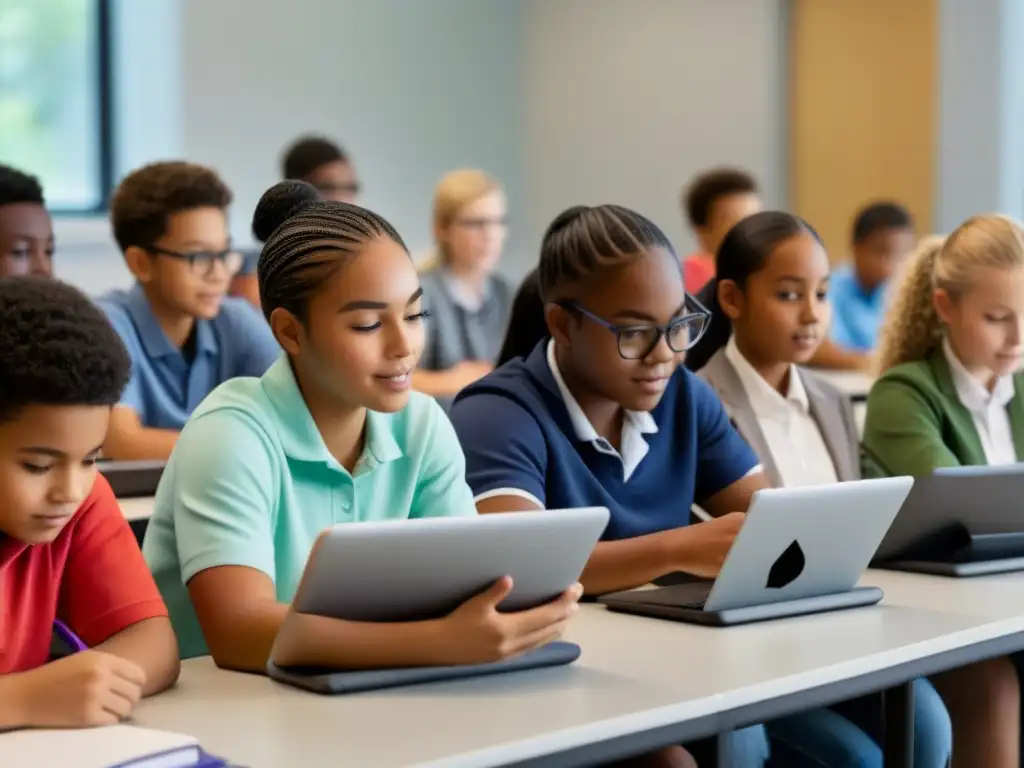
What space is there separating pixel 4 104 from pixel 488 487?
13.0ft

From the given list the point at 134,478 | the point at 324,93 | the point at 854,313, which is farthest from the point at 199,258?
the point at 324,93

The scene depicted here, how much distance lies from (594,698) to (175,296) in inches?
72.3

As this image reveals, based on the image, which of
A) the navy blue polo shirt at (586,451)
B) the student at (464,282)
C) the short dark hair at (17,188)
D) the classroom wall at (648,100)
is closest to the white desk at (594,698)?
the navy blue polo shirt at (586,451)

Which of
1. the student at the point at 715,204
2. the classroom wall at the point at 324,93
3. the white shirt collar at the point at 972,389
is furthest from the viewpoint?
the classroom wall at the point at 324,93

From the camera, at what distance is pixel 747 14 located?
6559 mm

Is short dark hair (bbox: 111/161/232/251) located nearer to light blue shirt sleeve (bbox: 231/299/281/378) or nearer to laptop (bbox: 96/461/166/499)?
light blue shirt sleeve (bbox: 231/299/281/378)

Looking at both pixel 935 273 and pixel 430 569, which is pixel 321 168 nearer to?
pixel 935 273

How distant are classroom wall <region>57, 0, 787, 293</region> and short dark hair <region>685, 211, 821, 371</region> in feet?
11.3

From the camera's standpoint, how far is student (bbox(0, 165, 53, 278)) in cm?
295

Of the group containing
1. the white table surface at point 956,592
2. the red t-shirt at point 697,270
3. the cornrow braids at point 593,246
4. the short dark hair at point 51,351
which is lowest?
the white table surface at point 956,592

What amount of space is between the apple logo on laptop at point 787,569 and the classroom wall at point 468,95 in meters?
4.08

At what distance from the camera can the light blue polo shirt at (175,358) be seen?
3.03 meters

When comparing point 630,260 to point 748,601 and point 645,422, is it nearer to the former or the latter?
point 645,422

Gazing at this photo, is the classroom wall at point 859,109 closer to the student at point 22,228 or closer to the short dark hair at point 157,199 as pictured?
the short dark hair at point 157,199
